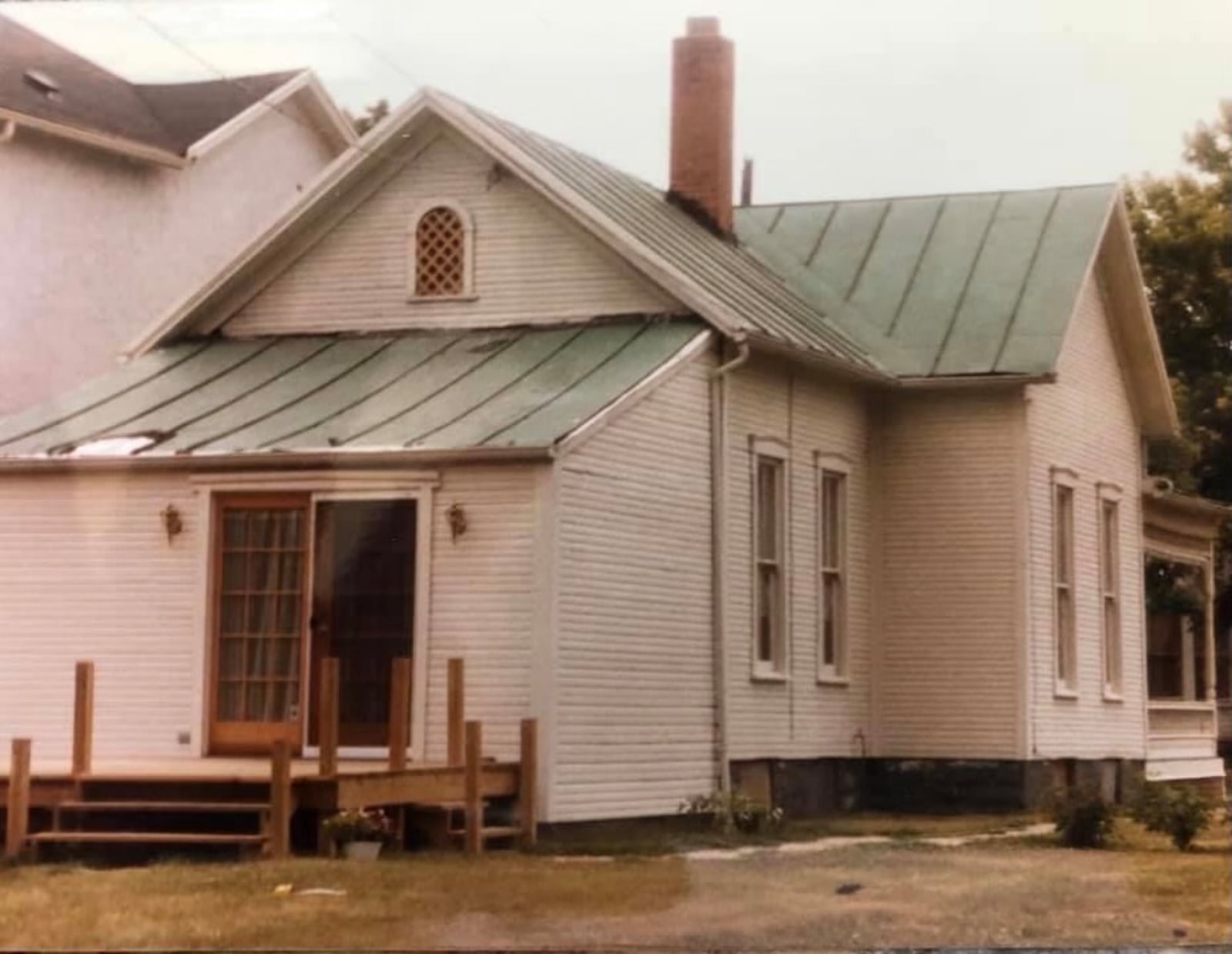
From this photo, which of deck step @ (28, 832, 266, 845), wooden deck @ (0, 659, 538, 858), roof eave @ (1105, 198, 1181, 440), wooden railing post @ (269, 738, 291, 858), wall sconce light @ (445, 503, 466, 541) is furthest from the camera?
roof eave @ (1105, 198, 1181, 440)

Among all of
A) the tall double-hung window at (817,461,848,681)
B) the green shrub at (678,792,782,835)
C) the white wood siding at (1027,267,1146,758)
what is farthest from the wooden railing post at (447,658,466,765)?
the white wood siding at (1027,267,1146,758)

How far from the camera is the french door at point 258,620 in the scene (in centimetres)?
1677

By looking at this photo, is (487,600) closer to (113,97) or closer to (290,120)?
(290,120)

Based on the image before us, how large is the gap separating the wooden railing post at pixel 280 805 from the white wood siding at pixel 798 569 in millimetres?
4644

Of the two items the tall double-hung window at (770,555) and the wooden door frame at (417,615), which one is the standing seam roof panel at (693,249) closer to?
the tall double-hung window at (770,555)

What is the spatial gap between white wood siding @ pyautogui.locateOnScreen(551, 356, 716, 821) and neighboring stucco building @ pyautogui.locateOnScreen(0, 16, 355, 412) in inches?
130

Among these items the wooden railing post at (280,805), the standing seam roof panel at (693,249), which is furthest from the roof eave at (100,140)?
the wooden railing post at (280,805)

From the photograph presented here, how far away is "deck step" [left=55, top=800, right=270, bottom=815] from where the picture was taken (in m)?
14.7

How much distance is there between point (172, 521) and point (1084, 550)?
7.51 m

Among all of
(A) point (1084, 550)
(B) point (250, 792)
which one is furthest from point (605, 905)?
(A) point (1084, 550)

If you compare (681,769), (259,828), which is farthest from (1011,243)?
(259,828)

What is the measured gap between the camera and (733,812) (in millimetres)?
17281

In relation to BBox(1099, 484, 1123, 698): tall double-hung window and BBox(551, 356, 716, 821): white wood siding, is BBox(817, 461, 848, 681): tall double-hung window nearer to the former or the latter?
BBox(1099, 484, 1123, 698): tall double-hung window

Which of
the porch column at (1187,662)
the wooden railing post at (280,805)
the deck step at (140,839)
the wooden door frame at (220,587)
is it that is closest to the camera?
the wooden railing post at (280,805)
